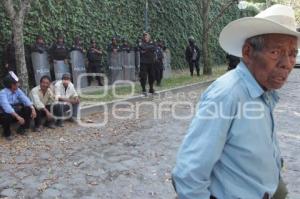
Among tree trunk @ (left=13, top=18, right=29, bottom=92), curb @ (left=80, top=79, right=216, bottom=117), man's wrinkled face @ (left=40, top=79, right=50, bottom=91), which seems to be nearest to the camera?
man's wrinkled face @ (left=40, top=79, right=50, bottom=91)

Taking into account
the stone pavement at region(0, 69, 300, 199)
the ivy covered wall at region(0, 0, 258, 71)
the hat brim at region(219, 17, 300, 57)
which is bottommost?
the stone pavement at region(0, 69, 300, 199)

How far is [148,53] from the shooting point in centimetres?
1344

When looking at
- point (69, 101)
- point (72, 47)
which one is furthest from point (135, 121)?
point (72, 47)

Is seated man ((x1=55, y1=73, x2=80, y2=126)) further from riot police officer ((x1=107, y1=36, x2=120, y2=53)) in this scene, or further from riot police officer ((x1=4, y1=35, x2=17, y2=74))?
riot police officer ((x1=107, y1=36, x2=120, y2=53))

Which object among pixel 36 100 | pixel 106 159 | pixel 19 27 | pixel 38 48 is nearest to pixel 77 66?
pixel 38 48

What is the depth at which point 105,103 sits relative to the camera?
11.1 meters

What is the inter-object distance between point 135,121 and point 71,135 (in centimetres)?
174

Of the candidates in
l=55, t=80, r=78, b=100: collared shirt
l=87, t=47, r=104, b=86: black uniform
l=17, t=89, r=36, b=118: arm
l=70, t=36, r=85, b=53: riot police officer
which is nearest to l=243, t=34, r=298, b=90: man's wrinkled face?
l=17, t=89, r=36, b=118: arm

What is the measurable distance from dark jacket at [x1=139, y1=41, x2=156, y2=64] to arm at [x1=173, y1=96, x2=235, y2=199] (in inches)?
444

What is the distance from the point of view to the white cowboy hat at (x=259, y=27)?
2232mm

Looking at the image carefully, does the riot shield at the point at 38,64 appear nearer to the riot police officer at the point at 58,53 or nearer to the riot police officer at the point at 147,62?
the riot police officer at the point at 58,53

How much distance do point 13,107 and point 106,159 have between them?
2.50m

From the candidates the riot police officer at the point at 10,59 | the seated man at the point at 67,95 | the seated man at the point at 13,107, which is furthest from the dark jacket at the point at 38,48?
the seated man at the point at 13,107

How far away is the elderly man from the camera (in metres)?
2.15
